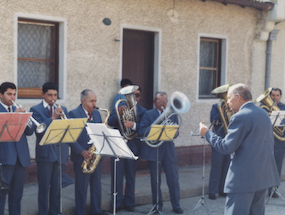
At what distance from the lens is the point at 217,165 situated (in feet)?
25.3

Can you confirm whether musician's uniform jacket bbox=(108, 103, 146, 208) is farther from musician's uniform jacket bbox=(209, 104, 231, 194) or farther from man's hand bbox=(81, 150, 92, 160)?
musician's uniform jacket bbox=(209, 104, 231, 194)

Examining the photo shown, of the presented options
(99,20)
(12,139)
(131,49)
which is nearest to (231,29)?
(131,49)

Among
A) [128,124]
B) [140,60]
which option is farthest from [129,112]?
[140,60]

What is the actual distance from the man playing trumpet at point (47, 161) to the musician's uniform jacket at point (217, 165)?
2.93 m

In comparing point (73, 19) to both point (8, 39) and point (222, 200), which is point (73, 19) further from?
point (222, 200)

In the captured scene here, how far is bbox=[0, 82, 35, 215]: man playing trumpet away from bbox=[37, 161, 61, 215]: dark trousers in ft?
1.13

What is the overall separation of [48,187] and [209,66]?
609 cm

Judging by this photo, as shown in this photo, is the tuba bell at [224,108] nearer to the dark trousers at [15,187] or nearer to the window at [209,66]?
the window at [209,66]

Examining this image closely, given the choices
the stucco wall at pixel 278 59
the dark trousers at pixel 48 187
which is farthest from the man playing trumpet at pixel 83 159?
the stucco wall at pixel 278 59

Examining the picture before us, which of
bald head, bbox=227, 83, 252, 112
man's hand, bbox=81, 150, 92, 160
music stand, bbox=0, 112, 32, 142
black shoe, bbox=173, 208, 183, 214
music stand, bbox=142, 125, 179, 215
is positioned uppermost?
bald head, bbox=227, 83, 252, 112

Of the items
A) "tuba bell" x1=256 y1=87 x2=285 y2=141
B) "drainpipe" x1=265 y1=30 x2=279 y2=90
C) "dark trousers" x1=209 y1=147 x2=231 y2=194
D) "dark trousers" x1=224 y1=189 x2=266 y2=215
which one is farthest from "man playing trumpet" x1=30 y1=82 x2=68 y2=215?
"drainpipe" x1=265 y1=30 x2=279 y2=90

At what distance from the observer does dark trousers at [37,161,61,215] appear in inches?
224

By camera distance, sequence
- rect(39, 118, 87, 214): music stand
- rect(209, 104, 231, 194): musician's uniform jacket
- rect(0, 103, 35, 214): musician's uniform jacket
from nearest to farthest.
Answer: rect(39, 118, 87, 214): music stand
rect(0, 103, 35, 214): musician's uniform jacket
rect(209, 104, 231, 194): musician's uniform jacket

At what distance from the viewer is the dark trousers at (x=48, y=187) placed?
224 inches
